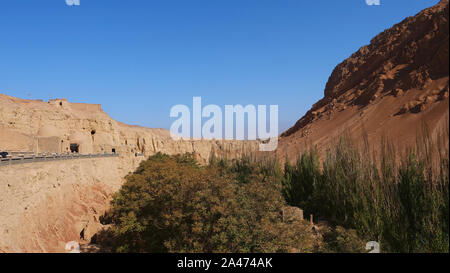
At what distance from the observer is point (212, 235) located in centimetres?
945

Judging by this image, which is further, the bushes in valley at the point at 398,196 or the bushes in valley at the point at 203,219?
the bushes in valley at the point at 203,219

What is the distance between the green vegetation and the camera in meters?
8.34

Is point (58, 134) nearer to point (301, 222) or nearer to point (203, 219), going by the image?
point (203, 219)

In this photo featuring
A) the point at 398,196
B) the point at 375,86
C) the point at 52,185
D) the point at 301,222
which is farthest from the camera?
the point at 375,86

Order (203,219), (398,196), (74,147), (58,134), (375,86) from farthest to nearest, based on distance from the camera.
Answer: (375,86) → (74,147) → (58,134) → (203,219) → (398,196)

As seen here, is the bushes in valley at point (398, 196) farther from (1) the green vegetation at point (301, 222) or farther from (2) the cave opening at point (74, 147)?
(2) the cave opening at point (74, 147)

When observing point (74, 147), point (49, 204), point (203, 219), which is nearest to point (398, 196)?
point (203, 219)

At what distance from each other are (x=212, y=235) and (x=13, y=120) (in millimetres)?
28114

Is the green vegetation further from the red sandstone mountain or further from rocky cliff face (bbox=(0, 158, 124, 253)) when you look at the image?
the red sandstone mountain

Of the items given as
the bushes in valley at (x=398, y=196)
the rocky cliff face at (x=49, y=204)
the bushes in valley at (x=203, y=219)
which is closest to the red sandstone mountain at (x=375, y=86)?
the bushes in valley at (x=398, y=196)

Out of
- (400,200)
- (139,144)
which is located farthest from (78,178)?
(139,144)

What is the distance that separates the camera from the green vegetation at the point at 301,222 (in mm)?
8336

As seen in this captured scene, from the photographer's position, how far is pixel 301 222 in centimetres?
1109
